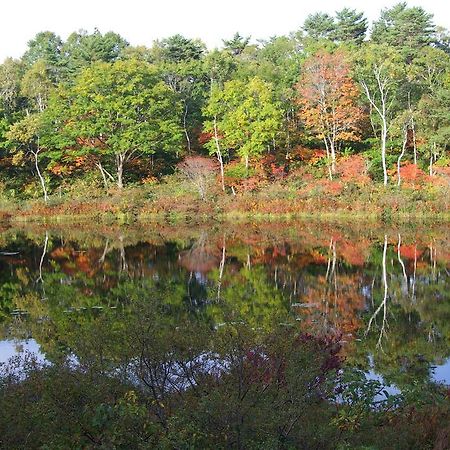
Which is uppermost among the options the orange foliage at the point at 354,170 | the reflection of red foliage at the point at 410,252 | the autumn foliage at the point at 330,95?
the autumn foliage at the point at 330,95

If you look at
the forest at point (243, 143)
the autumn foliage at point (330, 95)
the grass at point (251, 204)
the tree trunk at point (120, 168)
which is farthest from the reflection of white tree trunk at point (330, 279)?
the tree trunk at point (120, 168)

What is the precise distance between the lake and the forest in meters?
6.68

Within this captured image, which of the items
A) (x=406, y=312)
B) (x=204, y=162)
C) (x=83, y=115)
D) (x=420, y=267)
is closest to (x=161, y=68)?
(x=83, y=115)

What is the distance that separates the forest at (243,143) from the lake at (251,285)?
6.68 meters

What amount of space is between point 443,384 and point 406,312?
4.74 metres

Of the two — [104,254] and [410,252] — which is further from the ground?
[104,254]

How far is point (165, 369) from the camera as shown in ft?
19.1

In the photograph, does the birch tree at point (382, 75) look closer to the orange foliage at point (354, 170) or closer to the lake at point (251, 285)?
the orange foliage at point (354, 170)

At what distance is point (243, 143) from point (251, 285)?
2519 cm

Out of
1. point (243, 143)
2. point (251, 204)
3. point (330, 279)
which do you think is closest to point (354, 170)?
point (251, 204)

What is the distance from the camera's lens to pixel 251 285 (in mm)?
16734

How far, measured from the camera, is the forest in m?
36.8

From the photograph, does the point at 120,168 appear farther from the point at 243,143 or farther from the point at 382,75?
the point at 382,75

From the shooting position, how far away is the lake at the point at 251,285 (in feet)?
33.7
